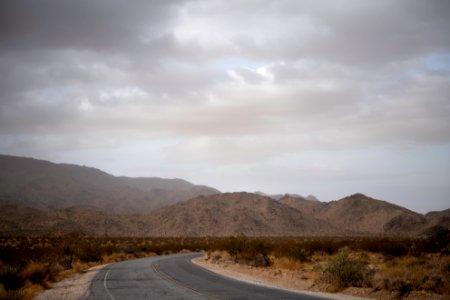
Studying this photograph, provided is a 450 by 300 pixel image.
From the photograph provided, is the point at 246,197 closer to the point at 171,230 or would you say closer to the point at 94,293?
the point at 171,230

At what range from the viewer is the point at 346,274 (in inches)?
734

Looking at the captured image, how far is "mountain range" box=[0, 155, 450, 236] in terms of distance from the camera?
100938 mm

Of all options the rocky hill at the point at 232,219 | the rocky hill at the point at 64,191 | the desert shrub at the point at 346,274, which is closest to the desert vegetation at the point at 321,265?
the desert shrub at the point at 346,274

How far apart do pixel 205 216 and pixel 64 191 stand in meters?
68.8

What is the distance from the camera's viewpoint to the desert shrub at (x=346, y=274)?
1836 centimetres

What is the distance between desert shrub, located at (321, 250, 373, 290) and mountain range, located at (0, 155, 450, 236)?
74750 mm

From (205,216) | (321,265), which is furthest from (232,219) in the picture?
(321,265)

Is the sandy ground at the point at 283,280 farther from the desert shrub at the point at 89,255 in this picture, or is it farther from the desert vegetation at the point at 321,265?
the desert shrub at the point at 89,255

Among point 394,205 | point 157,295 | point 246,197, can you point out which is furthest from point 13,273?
point 394,205

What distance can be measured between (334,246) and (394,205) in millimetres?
92013

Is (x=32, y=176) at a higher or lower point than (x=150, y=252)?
higher

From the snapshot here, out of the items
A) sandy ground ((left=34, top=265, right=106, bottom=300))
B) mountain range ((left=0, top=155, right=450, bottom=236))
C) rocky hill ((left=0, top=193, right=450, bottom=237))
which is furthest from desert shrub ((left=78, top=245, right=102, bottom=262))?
rocky hill ((left=0, top=193, right=450, bottom=237))

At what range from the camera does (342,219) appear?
123125mm

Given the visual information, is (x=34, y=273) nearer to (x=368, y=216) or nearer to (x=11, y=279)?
(x=11, y=279)
